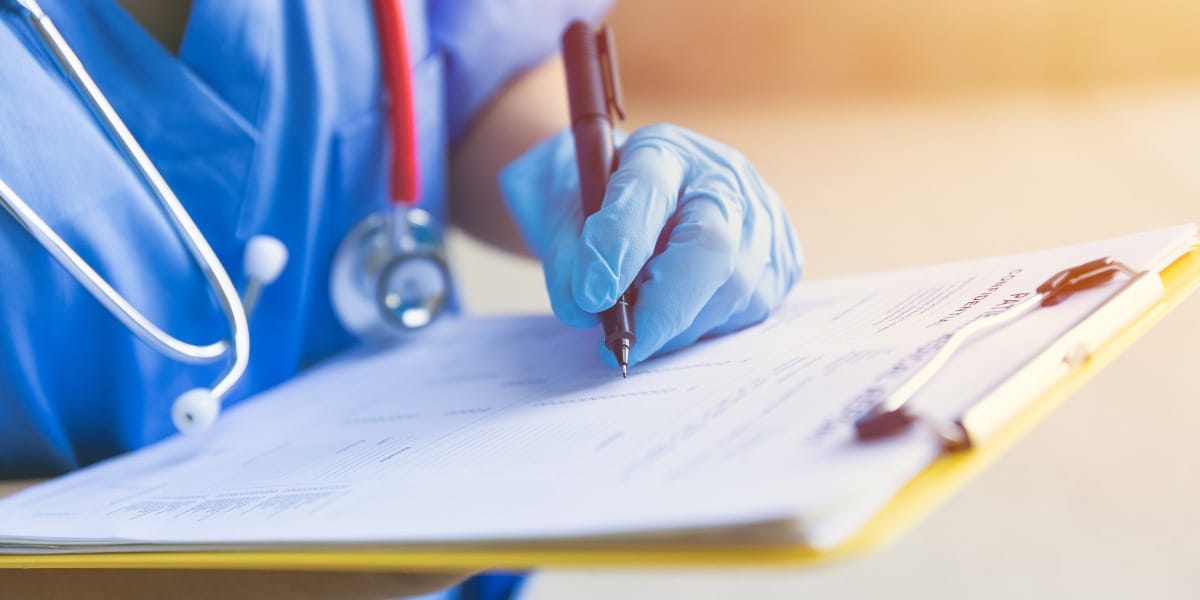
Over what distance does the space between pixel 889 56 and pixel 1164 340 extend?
1.74 ft

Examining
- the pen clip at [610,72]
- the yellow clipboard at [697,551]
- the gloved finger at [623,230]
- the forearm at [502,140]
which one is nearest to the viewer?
the yellow clipboard at [697,551]

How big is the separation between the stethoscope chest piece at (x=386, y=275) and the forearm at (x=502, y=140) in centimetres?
12

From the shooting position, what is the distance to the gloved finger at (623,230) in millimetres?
414

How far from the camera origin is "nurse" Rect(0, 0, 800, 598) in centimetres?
44

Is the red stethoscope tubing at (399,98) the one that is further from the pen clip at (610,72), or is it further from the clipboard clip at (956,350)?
the clipboard clip at (956,350)

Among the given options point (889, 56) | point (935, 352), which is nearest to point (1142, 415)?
point (889, 56)

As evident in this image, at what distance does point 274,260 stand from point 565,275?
0.62 ft

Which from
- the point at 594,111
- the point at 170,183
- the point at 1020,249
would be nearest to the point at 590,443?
the point at 594,111

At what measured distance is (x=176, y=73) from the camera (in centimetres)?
50

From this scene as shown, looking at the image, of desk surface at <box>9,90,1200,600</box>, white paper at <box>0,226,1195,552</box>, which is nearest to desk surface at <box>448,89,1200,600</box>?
desk surface at <box>9,90,1200,600</box>

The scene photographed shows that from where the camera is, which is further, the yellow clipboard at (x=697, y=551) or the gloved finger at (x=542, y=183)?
the gloved finger at (x=542, y=183)

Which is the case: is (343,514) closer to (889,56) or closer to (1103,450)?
(1103,450)

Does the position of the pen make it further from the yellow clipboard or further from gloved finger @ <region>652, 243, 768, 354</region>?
the yellow clipboard

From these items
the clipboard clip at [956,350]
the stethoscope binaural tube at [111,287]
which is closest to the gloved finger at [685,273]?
the clipboard clip at [956,350]
